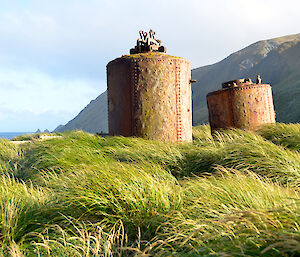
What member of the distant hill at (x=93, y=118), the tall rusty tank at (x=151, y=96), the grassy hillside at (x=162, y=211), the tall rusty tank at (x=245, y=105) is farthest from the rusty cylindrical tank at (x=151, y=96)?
the distant hill at (x=93, y=118)

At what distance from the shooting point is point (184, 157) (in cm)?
366

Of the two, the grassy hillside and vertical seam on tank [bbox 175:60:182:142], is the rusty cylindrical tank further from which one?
the grassy hillside

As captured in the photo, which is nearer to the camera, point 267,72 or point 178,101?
point 178,101

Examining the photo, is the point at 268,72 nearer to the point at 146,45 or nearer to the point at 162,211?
the point at 146,45

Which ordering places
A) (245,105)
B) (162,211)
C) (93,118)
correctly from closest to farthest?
(162,211)
(245,105)
(93,118)

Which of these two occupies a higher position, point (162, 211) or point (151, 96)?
point (151, 96)

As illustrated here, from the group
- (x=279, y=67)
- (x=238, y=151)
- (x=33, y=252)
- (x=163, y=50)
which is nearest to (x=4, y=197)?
(x=33, y=252)

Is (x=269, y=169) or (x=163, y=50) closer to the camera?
(x=269, y=169)

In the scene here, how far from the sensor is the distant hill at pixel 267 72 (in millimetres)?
43438

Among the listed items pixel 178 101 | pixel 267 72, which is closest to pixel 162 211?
pixel 178 101

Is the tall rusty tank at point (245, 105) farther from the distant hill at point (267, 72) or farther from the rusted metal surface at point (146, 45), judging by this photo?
the distant hill at point (267, 72)

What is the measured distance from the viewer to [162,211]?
1.99m

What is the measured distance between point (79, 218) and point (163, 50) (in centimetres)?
385

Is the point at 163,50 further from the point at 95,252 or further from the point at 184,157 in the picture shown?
the point at 95,252
